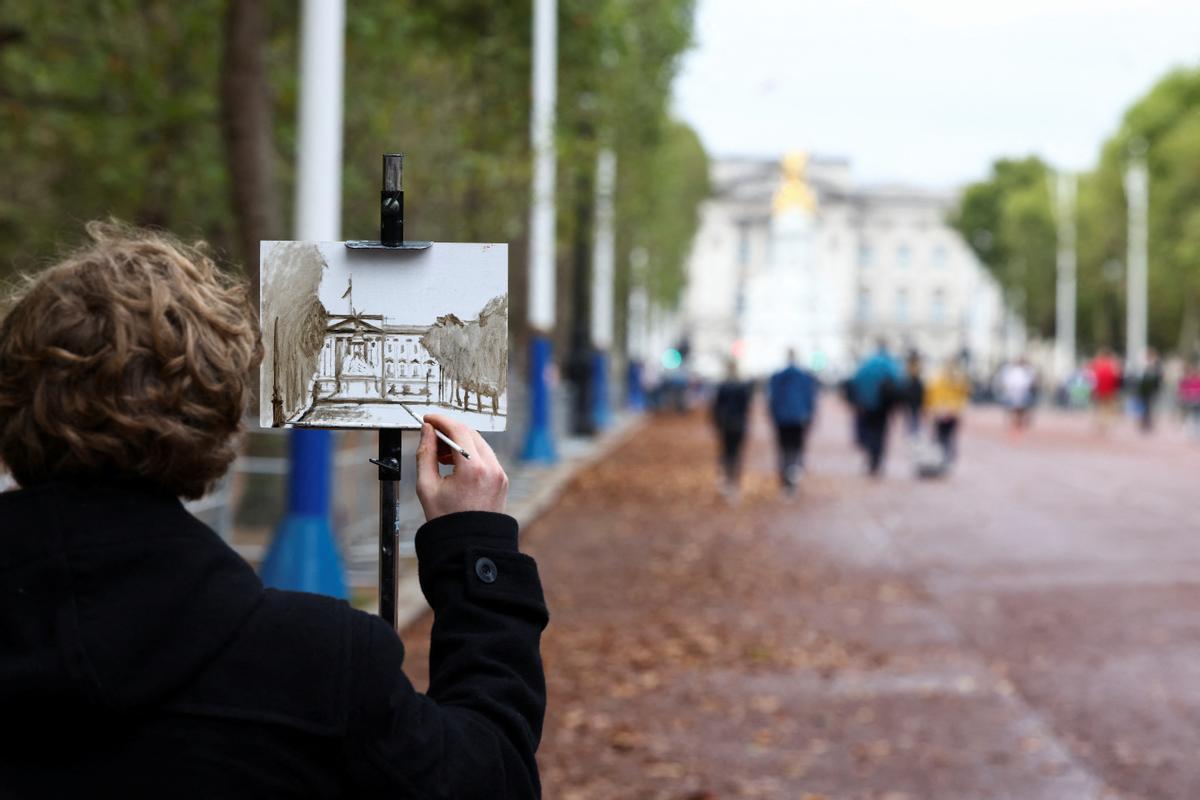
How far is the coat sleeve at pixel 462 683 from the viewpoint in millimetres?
2105

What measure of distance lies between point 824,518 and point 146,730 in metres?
17.0

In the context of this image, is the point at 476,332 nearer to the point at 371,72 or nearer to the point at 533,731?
the point at 533,731

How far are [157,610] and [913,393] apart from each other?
Answer: 2582cm

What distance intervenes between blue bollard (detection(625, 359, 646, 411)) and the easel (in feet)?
193

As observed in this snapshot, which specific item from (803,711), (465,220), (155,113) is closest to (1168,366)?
(465,220)

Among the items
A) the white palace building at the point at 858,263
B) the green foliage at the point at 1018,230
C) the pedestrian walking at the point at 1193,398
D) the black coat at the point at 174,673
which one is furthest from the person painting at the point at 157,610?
the white palace building at the point at 858,263

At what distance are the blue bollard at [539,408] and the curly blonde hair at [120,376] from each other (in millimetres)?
22719

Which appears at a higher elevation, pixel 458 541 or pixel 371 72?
pixel 371 72

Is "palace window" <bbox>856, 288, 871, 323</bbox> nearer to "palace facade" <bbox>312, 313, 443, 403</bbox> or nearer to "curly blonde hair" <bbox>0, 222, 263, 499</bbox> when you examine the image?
"palace facade" <bbox>312, 313, 443, 403</bbox>

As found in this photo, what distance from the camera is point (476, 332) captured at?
2.67 metres

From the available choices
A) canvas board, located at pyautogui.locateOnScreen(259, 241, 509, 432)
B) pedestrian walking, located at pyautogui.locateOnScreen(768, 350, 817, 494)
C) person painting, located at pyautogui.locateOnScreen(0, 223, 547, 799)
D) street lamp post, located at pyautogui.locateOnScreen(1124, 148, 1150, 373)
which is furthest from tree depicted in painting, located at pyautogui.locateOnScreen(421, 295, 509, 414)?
street lamp post, located at pyautogui.locateOnScreen(1124, 148, 1150, 373)

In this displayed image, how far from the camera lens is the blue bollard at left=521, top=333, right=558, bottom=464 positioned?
25.0 metres

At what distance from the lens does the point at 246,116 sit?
13.5 m

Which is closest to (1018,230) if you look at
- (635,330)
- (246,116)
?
(635,330)
